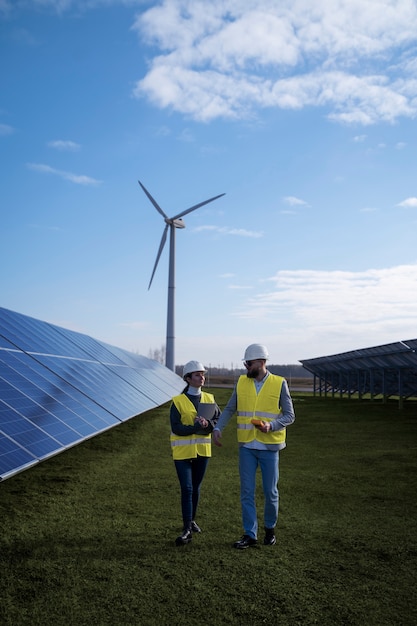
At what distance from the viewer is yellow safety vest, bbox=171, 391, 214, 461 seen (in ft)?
24.3

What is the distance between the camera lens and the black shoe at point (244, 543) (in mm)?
6896

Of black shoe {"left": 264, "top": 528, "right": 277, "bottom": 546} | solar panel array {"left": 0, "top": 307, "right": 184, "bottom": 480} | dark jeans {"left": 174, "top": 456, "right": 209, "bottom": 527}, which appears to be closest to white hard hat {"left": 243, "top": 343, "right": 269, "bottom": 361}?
dark jeans {"left": 174, "top": 456, "right": 209, "bottom": 527}

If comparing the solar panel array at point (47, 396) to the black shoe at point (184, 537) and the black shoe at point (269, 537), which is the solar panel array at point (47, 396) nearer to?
the black shoe at point (184, 537)

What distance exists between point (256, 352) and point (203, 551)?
276 centimetres

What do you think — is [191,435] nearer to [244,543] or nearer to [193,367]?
[193,367]

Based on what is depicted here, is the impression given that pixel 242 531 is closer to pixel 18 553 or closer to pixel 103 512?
pixel 103 512

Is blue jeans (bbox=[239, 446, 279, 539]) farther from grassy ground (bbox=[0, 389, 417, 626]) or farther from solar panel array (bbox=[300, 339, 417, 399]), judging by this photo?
solar panel array (bbox=[300, 339, 417, 399])

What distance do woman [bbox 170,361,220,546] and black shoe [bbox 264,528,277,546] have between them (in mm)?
1020

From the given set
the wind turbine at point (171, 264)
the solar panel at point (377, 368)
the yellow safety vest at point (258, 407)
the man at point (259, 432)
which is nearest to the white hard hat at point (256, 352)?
the man at point (259, 432)

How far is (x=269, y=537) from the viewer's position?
716 cm

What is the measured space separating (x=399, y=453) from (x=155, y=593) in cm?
1064

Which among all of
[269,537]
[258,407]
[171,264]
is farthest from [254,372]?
[171,264]

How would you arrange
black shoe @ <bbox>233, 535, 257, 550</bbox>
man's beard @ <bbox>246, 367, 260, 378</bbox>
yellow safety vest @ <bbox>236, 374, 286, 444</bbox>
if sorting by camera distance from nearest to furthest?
black shoe @ <bbox>233, 535, 257, 550</bbox>
yellow safety vest @ <bbox>236, 374, 286, 444</bbox>
man's beard @ <bbox>246, 367, 260, 378</bbox>

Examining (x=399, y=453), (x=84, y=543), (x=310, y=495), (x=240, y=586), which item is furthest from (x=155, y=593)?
(x=399, y=453)
